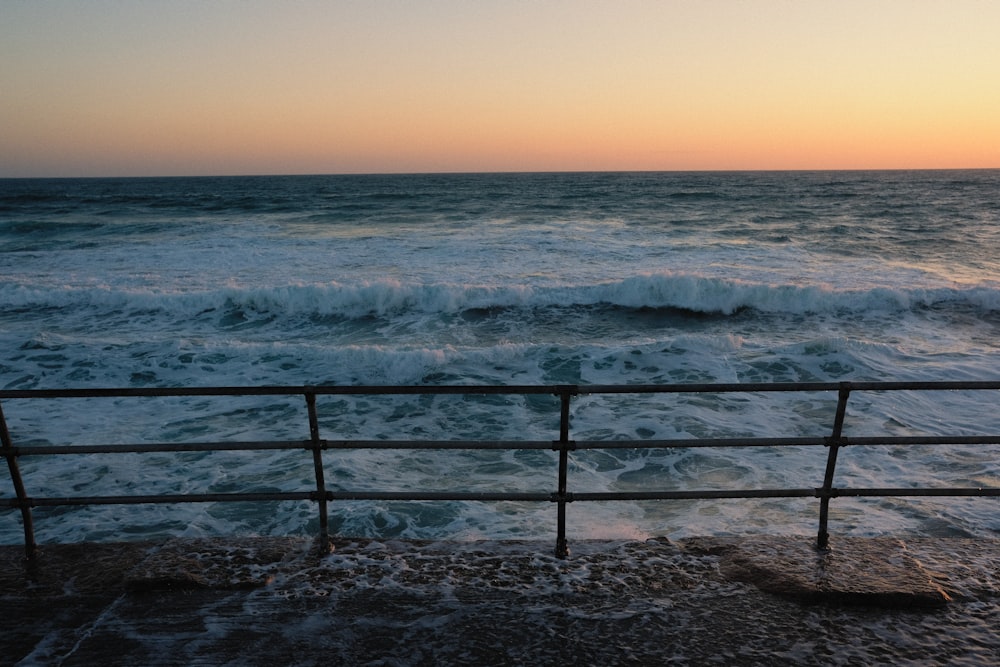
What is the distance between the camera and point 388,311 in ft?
51.3

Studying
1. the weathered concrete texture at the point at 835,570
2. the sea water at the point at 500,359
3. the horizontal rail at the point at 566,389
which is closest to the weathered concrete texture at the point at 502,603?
the weathered concrete texture at the point at 835,570

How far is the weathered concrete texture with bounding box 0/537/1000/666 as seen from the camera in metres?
2.61

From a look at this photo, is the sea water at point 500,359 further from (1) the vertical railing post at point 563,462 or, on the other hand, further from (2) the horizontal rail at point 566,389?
(2) the horizontal rail at point 566,389

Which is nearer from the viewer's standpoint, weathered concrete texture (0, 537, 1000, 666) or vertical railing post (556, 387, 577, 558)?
weathered concrete texture (0, 537, 1000, 666)

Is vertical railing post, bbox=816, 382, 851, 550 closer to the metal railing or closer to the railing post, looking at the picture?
the metal railing

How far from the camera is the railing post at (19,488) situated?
3.07 metres

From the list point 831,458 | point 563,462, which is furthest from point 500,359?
point 831,458

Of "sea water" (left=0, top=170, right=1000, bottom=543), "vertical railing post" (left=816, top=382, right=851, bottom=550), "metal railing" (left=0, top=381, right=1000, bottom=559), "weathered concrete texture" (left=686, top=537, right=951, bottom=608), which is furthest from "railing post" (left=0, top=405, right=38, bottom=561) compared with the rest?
"vertical railing post" (left=816, top=382, right=851, bottom=550)

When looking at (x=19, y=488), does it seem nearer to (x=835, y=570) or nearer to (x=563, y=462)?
(x=563, y=462)

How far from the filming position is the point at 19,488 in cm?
332

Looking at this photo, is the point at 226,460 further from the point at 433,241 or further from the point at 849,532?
the point at 433,241

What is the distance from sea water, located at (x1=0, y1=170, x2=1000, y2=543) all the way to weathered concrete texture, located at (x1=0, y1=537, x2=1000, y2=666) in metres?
2.19

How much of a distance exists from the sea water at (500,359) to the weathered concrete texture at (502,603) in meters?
2.19

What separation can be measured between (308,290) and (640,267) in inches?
398
